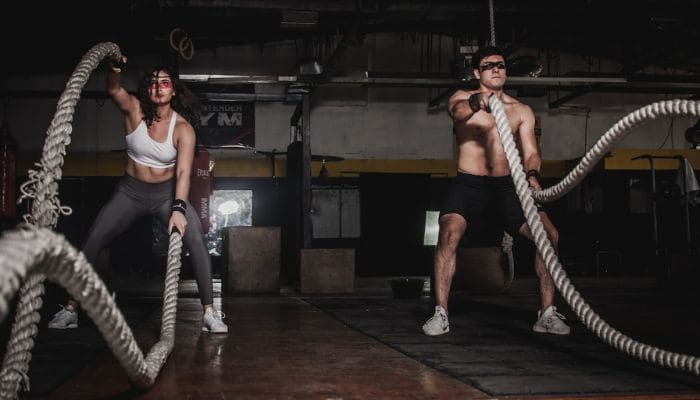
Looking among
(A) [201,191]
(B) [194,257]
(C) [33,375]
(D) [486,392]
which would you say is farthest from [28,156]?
(D) [486,392]

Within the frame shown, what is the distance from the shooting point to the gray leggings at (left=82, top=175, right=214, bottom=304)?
333cm

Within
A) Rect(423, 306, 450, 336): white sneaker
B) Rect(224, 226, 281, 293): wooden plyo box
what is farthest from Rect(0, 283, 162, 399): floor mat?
Rect(224, 226, 281, 293): wooden plyo box

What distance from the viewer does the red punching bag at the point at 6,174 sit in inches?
281

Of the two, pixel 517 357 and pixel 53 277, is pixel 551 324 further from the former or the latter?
pixel 53 277

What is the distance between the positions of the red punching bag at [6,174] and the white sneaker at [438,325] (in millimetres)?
5749

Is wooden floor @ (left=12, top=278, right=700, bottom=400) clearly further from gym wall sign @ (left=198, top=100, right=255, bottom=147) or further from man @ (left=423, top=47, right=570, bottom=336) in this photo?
gym wall sign @ (left=198, top=100, right=255, bottom=147)

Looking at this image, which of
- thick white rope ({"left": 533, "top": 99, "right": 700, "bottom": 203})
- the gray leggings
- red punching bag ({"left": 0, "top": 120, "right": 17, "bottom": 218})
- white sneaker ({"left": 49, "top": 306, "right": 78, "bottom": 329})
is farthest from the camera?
red punching bag ({"left": 0, "top": 120, "right": 17, "bottom": 218})

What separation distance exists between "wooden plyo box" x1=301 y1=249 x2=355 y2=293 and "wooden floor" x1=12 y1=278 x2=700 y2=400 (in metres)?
3.16

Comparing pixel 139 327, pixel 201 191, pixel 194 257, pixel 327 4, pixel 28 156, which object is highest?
pixel 327 4

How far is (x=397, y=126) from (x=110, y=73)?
10.5m

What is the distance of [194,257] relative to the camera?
339 cm

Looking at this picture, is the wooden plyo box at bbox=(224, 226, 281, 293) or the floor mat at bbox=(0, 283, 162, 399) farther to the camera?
the wooden plyo box at bbox=(224, 226, 281, 293)

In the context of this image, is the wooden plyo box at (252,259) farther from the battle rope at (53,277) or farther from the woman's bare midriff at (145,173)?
the battle rope at (53,277)

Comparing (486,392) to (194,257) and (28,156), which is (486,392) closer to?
(194,257)
